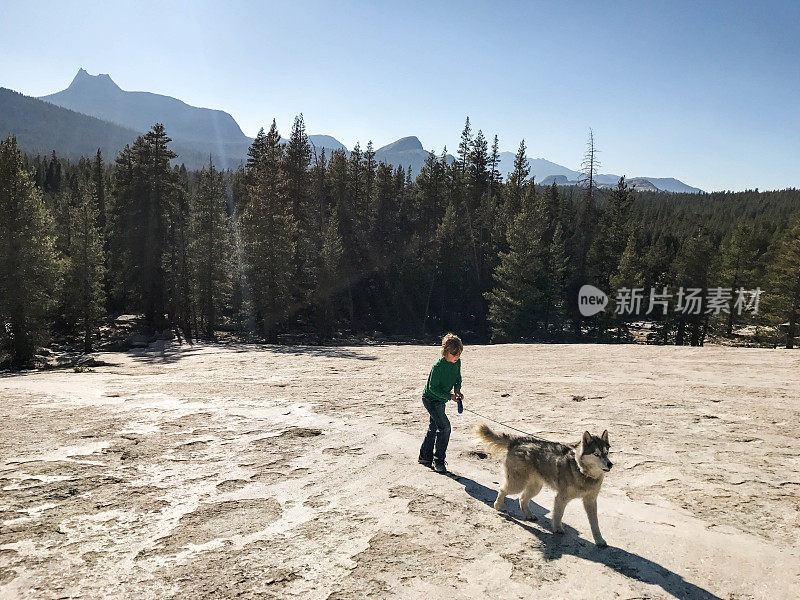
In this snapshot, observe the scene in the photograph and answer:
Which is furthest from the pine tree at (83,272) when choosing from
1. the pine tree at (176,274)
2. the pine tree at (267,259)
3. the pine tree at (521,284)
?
the pine tree at (521,284)

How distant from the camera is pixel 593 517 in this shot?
536 cm

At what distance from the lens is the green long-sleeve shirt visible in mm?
7266

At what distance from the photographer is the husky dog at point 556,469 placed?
521cm

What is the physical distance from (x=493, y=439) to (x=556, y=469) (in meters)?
0.88

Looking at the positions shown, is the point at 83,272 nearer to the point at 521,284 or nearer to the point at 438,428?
the point at 521,284

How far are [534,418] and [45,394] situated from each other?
12.2 metres

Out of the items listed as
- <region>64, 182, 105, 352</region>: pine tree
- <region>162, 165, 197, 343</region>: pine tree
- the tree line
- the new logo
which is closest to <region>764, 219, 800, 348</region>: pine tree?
the tree line

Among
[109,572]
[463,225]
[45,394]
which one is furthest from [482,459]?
[463,225]

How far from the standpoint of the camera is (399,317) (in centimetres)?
4956

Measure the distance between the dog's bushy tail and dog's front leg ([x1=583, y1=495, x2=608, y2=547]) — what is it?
112 centimetres

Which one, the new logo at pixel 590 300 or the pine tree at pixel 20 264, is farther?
the new logo at pixel 590 300

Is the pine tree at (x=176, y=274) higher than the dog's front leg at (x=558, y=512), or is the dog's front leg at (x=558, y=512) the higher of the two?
the pine tree at (x=176, y=274)

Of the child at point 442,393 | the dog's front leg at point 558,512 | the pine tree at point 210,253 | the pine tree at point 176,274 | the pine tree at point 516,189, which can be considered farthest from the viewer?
the pine tree at point 516,189

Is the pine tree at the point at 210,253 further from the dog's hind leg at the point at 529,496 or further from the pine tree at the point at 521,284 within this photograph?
the dog's hind leg at the point at 529,496
